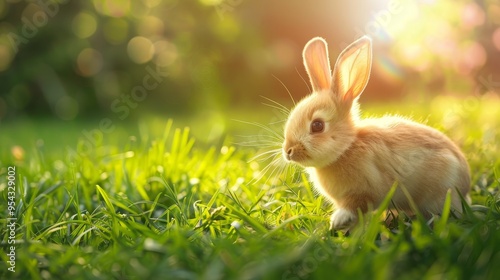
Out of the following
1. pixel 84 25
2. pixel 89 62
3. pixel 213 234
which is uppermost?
pixel 84 25

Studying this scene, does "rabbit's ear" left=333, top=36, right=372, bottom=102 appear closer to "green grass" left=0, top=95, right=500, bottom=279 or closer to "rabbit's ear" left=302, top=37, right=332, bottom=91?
"rabbit's ear" left=302, top=37, right=332, bottom=91

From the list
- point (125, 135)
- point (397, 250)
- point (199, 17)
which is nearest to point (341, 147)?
point (397, 250)

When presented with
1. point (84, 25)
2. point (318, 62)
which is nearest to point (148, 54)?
point (84, 25)

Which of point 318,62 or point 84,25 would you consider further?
point 84,25

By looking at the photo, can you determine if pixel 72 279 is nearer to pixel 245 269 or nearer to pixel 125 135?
pixel 245 269

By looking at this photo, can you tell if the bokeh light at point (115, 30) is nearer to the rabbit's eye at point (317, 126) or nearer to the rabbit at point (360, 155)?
the rabbit at point (360, 155)

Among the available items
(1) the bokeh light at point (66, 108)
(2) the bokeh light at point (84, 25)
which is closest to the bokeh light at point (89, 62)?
(2) the bokeh light at point (84, 25)

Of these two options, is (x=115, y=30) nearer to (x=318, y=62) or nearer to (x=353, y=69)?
(x=318, y=62)
